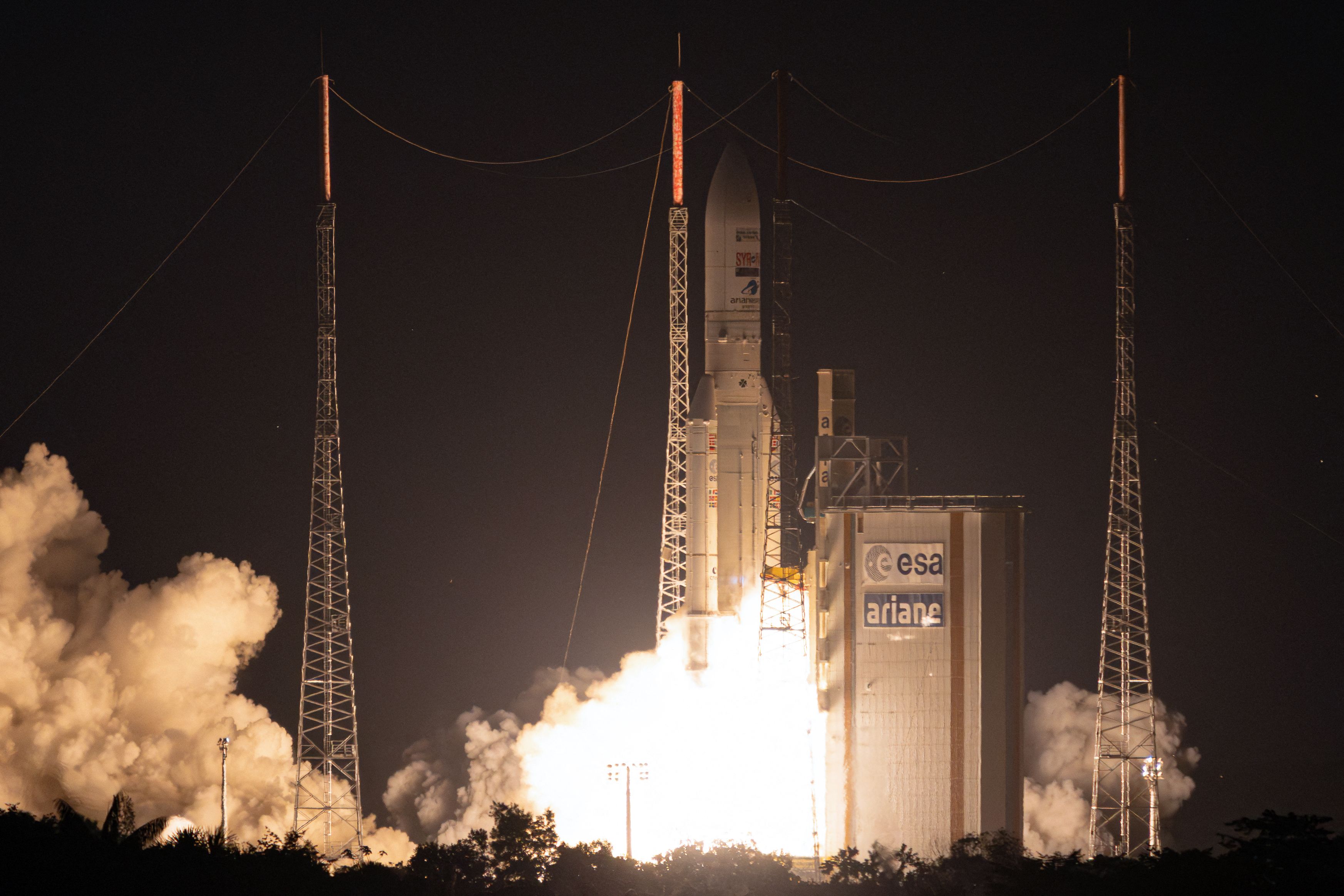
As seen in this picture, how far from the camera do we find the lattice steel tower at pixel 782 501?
38906mm

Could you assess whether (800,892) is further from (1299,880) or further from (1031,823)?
(1031,823)

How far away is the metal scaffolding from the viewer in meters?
41.6

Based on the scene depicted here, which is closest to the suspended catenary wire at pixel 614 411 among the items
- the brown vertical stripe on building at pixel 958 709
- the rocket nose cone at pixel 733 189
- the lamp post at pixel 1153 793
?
the rocket nose cone at pixel 733 189

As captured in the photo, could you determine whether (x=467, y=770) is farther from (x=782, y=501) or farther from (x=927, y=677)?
(x=927, y=677)

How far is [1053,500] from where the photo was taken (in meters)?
53.4

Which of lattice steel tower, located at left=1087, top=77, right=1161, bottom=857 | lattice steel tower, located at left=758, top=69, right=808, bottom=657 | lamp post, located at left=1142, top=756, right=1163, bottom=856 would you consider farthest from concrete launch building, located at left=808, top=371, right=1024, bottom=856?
lamp post, located at left=1142, top=756, right=1163, bottom=856

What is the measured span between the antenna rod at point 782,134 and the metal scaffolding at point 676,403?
251 cm

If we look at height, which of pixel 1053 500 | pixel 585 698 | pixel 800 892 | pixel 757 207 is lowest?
pixel 800 892

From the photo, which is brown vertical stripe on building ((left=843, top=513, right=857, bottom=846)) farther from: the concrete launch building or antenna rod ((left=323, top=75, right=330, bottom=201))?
antenna rod ((left=323, top=75, right=330, bottom=201))

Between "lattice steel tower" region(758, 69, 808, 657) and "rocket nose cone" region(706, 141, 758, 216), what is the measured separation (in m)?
0.89

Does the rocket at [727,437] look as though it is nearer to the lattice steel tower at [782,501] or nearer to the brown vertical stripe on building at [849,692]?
the lattice steel tower at [782,501]

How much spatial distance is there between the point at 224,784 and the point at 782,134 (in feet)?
66.6

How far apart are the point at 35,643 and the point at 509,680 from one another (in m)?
16.5

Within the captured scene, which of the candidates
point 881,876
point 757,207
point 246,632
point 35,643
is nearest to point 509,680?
point 246,632
